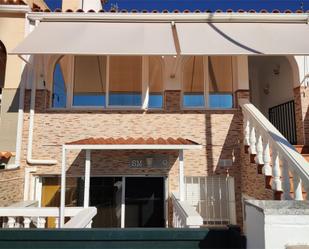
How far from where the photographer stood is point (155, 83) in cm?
1331

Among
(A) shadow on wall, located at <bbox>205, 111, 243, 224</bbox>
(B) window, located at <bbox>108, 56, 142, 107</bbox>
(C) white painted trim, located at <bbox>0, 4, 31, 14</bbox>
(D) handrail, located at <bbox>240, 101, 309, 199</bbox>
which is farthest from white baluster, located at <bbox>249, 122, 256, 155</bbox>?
(C) white painted trim, located at <bbox>0, 4, 31, 14</bbox>

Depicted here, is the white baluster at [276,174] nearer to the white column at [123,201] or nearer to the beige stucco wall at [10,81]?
the white column at [123,201]

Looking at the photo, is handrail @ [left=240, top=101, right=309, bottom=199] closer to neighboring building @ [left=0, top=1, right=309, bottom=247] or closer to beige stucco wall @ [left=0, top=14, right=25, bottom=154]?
neighboring building @ [left=0, top=1, right=309, bottom=247]

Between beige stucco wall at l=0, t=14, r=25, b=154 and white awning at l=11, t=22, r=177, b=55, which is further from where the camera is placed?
beige stucco wall at l=0, t=14, r=25, b=154

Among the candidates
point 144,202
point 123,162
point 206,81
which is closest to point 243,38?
point 206,81

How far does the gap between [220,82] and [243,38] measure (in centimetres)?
313

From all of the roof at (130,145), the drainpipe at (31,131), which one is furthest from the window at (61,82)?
the roof at (130,145)

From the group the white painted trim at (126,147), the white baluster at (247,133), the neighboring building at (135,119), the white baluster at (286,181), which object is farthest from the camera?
the neighboring building at (135,119)

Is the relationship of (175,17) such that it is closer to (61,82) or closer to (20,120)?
(61,82)

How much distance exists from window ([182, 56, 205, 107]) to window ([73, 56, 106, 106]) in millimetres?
3713

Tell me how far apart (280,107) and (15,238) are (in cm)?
1470

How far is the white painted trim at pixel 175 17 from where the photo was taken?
1188 centimetres

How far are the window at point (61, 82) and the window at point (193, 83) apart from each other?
17.5 feet

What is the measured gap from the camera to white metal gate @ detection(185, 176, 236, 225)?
12469 millimetres
